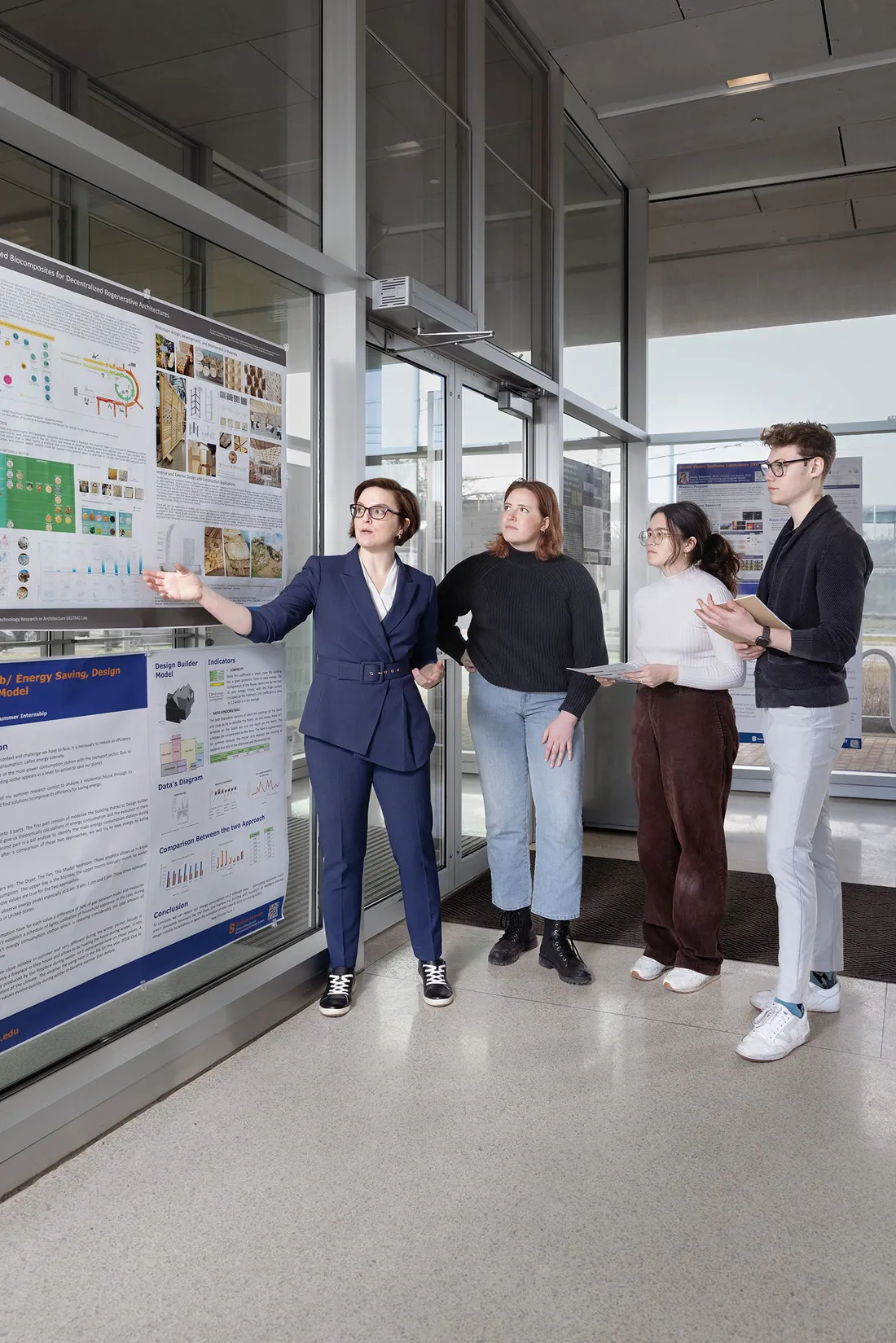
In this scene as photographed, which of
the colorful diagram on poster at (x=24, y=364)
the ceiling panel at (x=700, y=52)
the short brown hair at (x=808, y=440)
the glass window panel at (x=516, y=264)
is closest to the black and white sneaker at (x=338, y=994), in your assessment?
the colorful diagram on poster at (x=24, y=364)

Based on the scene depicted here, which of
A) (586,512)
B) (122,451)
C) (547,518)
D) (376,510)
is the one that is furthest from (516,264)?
(122,451)

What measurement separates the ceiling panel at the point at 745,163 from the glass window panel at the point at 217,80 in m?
3.94

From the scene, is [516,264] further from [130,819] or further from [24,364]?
[130,819]

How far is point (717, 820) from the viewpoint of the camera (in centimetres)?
335

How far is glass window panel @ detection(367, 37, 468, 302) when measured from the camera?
3.74 meters

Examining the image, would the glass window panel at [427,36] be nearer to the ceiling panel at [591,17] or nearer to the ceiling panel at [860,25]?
the ceiling panel at [591,17]

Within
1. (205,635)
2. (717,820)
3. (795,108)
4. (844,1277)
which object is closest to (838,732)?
(717,820)

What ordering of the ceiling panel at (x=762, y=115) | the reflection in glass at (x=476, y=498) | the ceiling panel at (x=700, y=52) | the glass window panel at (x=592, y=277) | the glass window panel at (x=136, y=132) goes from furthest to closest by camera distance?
the glass window panel at (x=592, y=277) → the ceiling panel at (x=762, y=115) → the ceiling panel at (x=700, y=52) → the reflection in glass at (x=476, y=498) → the glass window panel at (x=136, y=132)

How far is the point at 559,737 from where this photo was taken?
3.39 m

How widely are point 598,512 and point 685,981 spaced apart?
3.79 m

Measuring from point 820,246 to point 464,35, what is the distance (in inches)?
142

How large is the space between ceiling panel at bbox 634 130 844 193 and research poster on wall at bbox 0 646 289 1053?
5.13 metres

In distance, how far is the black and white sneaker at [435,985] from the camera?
10.6 feet

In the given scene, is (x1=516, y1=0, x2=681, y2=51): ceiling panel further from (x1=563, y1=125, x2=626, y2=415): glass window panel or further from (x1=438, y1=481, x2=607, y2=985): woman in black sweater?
(x1=438, y1=481, x2=607, y2=985): woman in black sweater
